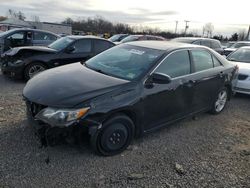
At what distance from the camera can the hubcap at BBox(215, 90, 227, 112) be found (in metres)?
5.77

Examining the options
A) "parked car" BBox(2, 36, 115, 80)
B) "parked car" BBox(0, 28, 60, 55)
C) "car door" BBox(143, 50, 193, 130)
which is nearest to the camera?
"car door" BBox(143, 50, 193, 130)

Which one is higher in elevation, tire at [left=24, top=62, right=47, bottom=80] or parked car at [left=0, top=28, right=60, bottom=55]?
parked car at [left=0, top=28, right=60, bottom=55]

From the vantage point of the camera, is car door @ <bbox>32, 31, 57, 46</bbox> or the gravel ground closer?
the gravel ground

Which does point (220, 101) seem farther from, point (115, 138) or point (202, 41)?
point (202, 41)

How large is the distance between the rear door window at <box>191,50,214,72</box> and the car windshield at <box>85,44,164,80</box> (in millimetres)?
863

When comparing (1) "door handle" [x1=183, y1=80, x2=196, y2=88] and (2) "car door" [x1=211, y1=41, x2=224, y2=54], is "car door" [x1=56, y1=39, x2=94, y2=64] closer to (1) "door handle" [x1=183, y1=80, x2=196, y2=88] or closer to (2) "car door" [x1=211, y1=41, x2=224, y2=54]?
(1) "door handle" [x1=183, y1=80, x2=196, y2=88]

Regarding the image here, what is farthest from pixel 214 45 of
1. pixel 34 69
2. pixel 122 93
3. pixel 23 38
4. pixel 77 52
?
pixel 122 93

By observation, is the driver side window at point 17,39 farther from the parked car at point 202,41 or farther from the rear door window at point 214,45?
the rear door window at point 214,45

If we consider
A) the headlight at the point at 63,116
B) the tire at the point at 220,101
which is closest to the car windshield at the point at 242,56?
the tire at the point at 220,101

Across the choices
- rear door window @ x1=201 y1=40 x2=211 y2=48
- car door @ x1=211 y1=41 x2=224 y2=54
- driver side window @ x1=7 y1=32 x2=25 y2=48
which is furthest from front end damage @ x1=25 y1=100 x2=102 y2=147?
car door @ x1=211 y1=41 x2=224 y2=54

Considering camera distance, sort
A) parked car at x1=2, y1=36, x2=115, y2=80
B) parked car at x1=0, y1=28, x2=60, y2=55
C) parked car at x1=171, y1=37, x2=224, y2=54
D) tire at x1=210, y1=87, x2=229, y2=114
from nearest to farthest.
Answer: tire at x1=210, y1=87, x2=229, y2=114, parked car at x1=2, y1=36, x2=115, y2=80, parked car at x1=0, y1=28, x2=60, y2=55, parked car at x1=171, y1=37, x2=224, y2=54

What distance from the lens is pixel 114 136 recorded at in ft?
12.0

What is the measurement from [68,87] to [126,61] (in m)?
1.25

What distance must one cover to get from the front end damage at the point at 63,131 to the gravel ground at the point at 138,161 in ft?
1.10
